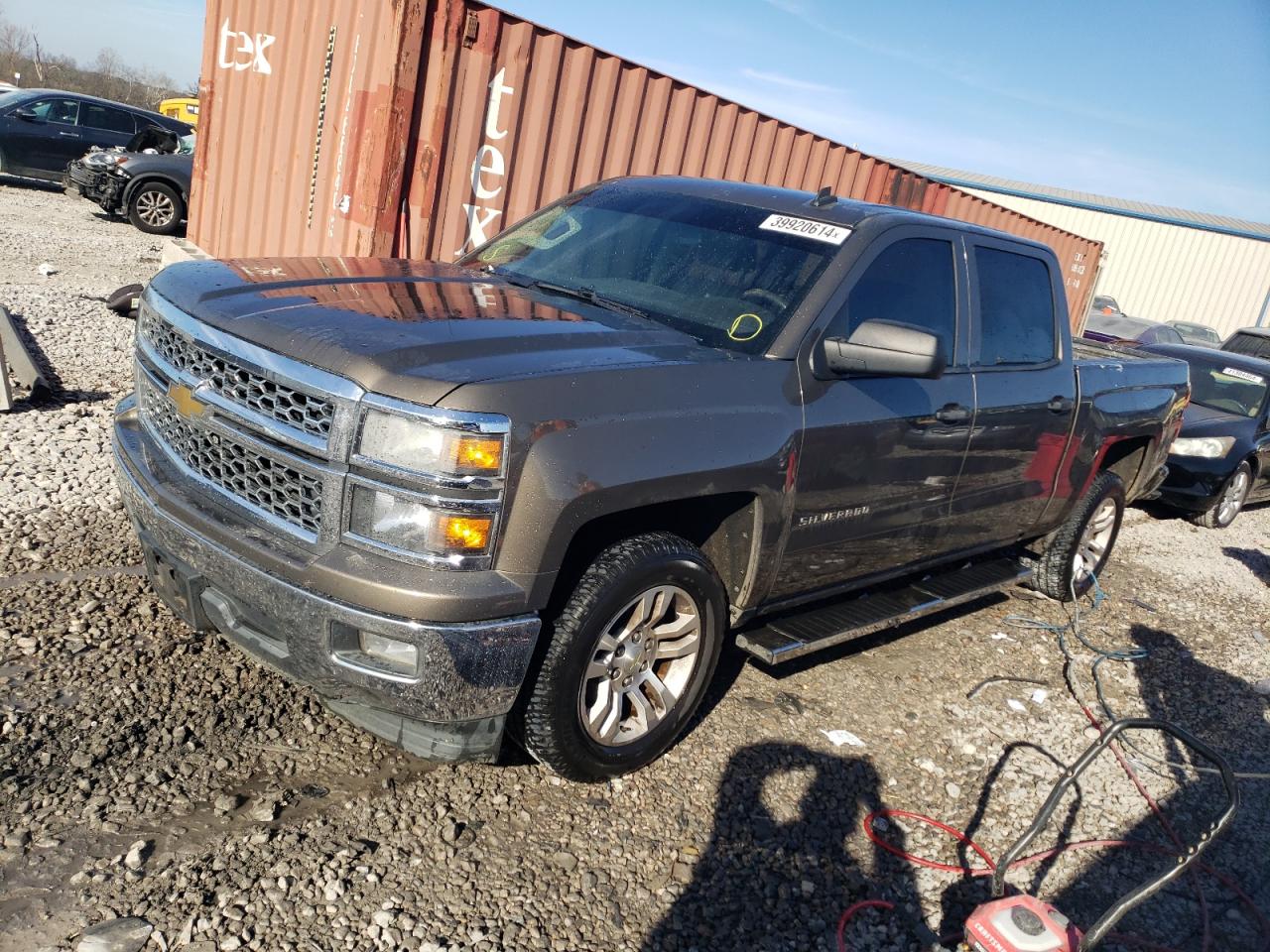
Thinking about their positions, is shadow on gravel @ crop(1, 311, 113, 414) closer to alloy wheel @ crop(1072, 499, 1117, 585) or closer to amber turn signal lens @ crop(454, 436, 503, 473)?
amber turn signal lens @ crop(454, 436, 503, 473)

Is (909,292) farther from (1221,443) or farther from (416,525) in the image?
(1221,443)

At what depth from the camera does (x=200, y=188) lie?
30.9 ft

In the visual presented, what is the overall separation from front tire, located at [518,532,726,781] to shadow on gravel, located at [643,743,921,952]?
37 centimetres

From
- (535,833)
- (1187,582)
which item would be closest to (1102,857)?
(535,833)

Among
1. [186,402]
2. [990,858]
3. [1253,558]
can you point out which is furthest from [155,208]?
[990,858]

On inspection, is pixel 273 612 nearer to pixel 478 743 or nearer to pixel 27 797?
pixel 478 743

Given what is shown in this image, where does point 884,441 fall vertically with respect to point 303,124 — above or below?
below

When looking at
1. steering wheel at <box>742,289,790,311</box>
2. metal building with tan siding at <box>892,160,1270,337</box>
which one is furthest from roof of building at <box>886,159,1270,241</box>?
steering wheel at <box>742,289,790,311</box>

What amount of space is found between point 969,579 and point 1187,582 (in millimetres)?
3120

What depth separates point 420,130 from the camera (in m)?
6.57

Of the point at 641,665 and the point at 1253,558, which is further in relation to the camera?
the point at 1253,558

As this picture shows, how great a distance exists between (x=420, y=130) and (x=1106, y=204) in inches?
1531

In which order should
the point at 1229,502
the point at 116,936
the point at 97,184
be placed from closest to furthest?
the point at 116,936 < the point at 1229,502 < the point at 97,184

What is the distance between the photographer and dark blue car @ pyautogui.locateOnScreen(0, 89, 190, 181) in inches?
672
